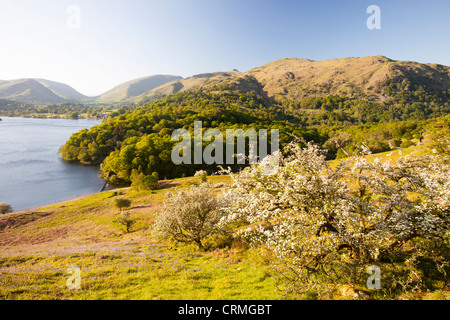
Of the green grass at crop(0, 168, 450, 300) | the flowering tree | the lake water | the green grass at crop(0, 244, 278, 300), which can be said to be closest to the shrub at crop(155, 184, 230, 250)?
the green grass at crop(0, 168, 450, 300)

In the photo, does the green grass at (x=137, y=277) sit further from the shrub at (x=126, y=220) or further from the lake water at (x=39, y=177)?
the lake water at (x=39, y=177)

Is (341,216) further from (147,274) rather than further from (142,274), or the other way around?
(142,274)

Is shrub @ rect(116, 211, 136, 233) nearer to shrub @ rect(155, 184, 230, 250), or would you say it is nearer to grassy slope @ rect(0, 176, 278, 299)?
grassy slope @ rect(0, 176, 278, 299)

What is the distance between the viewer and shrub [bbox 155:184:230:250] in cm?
1852

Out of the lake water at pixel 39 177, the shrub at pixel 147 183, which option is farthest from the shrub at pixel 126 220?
the lake water at pixel 39 177

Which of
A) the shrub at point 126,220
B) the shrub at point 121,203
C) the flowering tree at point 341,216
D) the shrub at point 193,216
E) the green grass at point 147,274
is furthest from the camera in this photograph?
the shrub at point 121,203

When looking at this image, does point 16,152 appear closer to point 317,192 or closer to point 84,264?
point 84,264

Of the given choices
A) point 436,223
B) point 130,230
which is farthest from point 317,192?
point 130,230

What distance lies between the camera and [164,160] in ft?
269

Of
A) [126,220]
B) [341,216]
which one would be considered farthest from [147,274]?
[126,220]

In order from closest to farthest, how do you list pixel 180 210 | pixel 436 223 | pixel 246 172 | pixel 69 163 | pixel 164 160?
pixel 436 223
pixel 246 172
pixel 180 210
pixel 164 160
pixel 69 163

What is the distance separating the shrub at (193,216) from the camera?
18516mm
